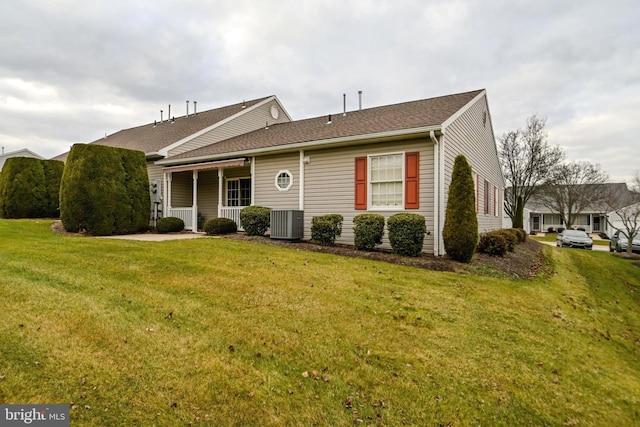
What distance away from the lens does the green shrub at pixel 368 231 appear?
906 centimetres

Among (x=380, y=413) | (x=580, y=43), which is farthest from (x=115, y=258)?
(x=580, y=43)

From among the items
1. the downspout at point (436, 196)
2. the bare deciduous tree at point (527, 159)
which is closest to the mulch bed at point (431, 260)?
the downspout at point (436, 196)

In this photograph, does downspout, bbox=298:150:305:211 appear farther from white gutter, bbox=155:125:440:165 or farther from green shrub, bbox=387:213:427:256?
green shrub, bbox=387:213:427:256

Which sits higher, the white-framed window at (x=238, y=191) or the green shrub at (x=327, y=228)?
the white-framed window at (x=238, y=191)

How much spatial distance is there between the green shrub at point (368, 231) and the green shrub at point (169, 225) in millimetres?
7576

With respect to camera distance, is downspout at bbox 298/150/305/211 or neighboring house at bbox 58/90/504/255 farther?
downspout at bbox 298/150/305/211

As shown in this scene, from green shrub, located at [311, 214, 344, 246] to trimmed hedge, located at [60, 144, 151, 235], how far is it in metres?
6.96

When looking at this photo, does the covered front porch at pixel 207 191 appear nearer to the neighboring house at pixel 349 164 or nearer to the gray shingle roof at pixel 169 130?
the neighboring house at pixel 349 164

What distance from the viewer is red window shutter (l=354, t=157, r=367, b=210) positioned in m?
9.95

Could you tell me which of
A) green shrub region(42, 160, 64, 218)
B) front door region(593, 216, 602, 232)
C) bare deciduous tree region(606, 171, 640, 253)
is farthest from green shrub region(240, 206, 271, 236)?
front door region(593, 216, 602, 232)

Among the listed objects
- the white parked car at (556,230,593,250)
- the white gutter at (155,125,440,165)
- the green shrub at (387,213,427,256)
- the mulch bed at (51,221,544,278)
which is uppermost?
the white gutter at (155,125,440,165)

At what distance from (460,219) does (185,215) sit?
10679 millimetres

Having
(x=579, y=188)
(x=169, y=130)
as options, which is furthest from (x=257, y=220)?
(x=579, y=188)

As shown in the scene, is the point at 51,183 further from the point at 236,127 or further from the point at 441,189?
the point at 441,189
